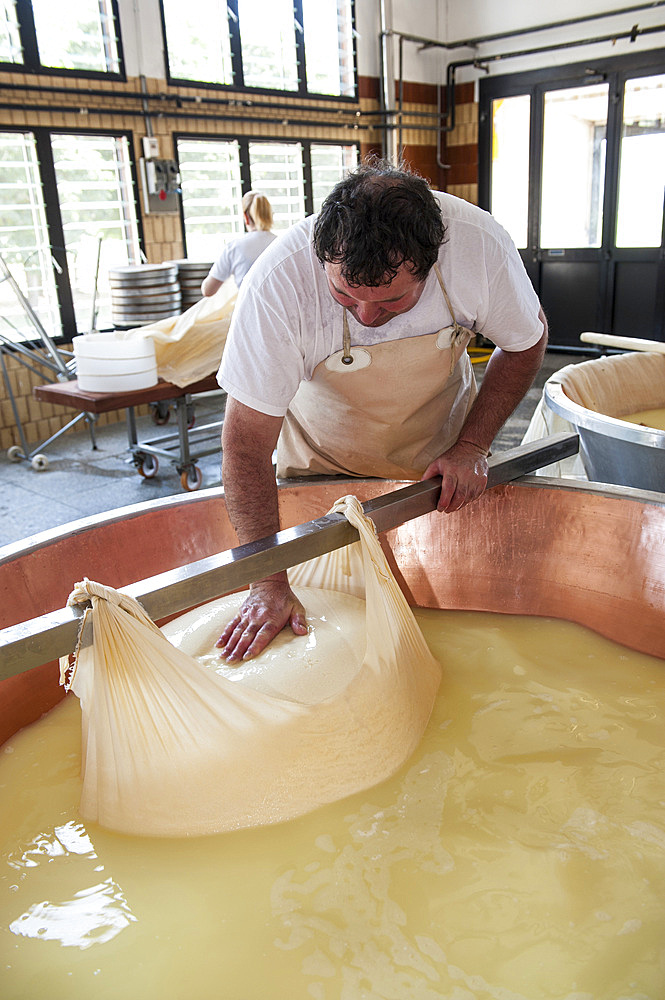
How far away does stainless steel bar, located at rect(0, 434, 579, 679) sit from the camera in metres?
0.94

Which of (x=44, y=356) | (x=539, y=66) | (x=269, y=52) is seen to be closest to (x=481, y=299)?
(x=44, y=356)

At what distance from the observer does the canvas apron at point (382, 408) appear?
61.2 inches

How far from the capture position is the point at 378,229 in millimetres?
1199

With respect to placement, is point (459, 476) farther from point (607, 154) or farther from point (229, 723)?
point (607, 154)

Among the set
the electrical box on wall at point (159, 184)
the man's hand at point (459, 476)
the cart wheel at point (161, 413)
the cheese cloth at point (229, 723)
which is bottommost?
the cart wheel at point (161, 413)

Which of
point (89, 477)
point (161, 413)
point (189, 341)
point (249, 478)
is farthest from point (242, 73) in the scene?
point (249, 478)

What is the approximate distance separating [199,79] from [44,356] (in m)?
2.55

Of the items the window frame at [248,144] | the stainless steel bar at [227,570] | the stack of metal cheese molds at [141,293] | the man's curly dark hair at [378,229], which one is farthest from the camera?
the window frame at [248,144]

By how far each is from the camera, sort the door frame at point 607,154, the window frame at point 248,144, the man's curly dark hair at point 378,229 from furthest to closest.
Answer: the door frame at point 607,154 < the window frame at point 248,144 < the man's curly dark hair at point 378,229

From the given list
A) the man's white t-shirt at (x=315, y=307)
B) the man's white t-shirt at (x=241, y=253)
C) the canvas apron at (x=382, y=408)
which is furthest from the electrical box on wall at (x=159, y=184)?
the man's white t-shirt at (x=315, y=307)

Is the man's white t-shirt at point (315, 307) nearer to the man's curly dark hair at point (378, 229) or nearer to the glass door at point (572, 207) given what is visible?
the man's curly dark hair at point (378, 229)

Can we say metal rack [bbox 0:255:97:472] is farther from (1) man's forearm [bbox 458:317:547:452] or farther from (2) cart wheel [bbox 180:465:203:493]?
(1) man's forearm [bbox 458:317:547:452]

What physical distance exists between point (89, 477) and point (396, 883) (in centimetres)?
395

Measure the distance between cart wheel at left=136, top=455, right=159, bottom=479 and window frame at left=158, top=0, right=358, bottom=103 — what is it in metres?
3.03
